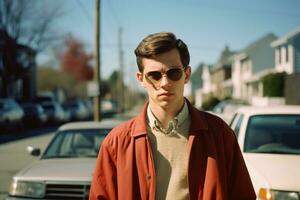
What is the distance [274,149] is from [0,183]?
595cm

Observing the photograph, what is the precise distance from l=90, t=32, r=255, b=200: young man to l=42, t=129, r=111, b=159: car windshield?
4.39m

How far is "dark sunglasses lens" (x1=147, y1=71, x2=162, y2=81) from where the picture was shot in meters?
2.60

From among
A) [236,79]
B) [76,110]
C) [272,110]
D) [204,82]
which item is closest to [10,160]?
[272,110]

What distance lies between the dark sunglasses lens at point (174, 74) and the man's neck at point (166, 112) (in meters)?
0.14

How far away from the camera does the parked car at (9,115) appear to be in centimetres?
2552

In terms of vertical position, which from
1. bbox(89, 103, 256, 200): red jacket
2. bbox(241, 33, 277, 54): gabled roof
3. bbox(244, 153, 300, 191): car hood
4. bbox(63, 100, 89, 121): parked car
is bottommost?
bbox(63, 100, 89, 121): parked car

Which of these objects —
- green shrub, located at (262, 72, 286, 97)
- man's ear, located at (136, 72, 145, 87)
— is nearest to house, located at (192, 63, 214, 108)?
green shrub, located at (262, 72, 286, 97)

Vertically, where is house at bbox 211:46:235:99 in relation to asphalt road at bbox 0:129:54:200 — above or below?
above

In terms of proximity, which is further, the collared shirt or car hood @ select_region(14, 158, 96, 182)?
car hood @ select_region(14, 158, 96, 182)

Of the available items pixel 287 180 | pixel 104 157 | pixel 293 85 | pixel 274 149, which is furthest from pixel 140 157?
pixel 293 85

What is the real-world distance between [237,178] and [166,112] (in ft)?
1.63

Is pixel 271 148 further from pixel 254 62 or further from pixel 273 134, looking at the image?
pixel 254 62

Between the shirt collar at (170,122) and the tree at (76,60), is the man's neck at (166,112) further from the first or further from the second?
the tree at (76,60)

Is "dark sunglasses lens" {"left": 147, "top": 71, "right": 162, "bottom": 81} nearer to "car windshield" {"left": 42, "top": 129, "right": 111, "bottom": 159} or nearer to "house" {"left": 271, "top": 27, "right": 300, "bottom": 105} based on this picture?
"car windshield" {"left": 42, "top": 129, "right": 111, "bottom": 159}
